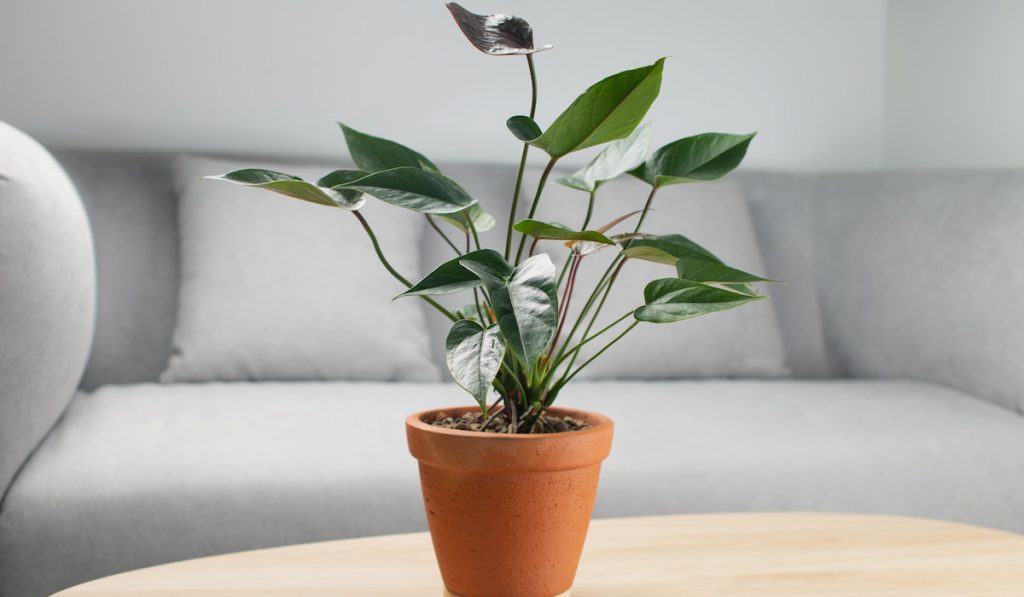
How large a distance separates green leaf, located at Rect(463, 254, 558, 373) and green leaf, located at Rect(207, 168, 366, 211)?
0.12 metres

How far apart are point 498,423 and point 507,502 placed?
0.24 feet

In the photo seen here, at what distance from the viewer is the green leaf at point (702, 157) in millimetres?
657

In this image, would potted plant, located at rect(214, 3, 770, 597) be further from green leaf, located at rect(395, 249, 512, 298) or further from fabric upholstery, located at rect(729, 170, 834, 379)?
fabric upholstery, located at rect(729, 170, 834, 379)

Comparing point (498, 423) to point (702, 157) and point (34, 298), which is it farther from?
point (34, 298)

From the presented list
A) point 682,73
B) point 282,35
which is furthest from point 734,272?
point 682,73

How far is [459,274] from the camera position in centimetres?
56

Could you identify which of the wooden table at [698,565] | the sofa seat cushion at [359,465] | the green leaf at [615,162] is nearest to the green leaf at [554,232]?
the green leaf at [615,162]

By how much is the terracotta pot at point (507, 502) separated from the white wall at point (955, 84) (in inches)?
76.8

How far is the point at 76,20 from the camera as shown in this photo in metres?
1.99

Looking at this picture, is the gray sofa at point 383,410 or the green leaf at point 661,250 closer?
the green leaf at point 661,250

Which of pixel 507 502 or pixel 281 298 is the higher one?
pixel 507 502

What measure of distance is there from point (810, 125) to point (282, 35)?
1.41 meters

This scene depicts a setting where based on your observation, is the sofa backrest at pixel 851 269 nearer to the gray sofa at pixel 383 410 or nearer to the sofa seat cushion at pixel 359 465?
the gray sofa at pixel 383 410

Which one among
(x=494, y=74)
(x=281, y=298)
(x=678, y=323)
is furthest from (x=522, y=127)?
(x=494, y=74)
